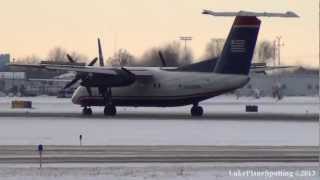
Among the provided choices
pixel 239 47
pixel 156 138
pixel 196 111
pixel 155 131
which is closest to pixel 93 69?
pixel 196 111

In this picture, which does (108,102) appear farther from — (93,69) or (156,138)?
(156,138)

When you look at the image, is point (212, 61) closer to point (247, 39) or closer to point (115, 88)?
point (247, 39)

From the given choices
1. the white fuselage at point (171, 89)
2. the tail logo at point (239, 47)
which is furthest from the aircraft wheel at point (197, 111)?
the tail logo at point (239, 47)

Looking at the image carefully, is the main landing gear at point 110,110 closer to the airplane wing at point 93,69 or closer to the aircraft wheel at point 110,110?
the aircraft wheel at point 110,110

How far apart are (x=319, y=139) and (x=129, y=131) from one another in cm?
1038

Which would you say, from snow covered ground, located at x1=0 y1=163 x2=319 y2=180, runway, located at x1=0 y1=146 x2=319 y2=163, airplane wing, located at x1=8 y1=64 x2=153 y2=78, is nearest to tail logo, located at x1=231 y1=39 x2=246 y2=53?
airplane wing, located at x1=8 y1=64 x2=153 y2=78

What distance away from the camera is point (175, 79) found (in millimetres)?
55688

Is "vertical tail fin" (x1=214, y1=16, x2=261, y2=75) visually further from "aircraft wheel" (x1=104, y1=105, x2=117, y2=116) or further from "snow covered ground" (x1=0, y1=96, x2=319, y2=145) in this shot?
"aircraft wheel" (x1=104, y1=105, x2=117, y2=116)

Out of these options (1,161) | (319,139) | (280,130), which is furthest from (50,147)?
(280,130)

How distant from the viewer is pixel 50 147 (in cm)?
3203

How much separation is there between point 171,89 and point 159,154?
2668cm

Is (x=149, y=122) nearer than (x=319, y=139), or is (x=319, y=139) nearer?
(x=319, y=139)

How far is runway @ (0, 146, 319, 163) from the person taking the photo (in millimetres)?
27156

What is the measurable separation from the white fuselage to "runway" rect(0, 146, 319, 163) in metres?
21.5
